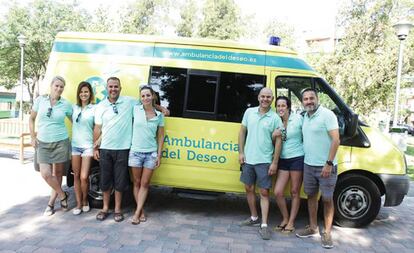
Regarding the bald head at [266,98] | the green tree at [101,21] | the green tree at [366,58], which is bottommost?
the bald head at [266,98]

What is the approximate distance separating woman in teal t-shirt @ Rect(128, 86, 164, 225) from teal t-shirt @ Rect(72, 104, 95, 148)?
0.63 meters

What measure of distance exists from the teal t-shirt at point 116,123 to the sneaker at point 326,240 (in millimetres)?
2793

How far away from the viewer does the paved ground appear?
415 cm

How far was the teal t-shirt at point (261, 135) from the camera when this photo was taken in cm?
456

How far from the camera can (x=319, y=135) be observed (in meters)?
4.33

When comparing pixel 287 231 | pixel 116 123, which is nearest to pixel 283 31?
pixel 287 231

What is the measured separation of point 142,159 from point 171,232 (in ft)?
3.38

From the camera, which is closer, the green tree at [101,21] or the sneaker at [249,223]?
the sneaker at [249,223]

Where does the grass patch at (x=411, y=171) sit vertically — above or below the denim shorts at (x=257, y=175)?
below

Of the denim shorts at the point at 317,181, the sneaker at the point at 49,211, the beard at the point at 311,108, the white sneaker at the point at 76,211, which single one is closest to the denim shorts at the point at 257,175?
the denim shorts at the point at 317,181

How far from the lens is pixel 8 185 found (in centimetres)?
668

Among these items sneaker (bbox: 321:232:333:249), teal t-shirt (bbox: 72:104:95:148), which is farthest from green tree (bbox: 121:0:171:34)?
sneaker (bbox: 321:232:333:249)

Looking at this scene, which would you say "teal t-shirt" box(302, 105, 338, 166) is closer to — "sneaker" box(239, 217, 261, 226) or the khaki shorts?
"sneaker" box(239, 217, 261, 226)

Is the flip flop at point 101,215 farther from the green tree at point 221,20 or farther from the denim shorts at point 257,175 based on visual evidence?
the green tree at point 221,20
